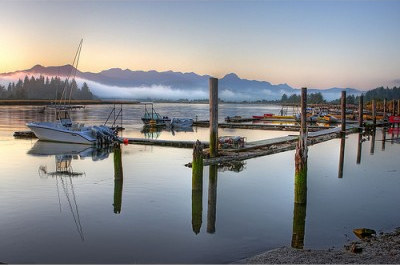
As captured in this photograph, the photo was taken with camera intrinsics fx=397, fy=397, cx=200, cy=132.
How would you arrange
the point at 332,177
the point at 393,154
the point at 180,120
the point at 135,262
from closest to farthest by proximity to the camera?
the point at 135,262, the point at 332,177, the point at 393,154, the point at 180,120

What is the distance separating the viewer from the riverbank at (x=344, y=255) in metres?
10.1

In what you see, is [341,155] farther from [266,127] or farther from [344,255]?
[266,127]

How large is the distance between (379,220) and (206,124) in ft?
166

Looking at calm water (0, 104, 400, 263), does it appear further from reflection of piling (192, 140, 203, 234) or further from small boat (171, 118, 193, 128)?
small boat (171, 118, 193, 128)

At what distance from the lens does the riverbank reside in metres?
10.1

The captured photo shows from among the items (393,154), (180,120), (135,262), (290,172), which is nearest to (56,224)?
(135,262)

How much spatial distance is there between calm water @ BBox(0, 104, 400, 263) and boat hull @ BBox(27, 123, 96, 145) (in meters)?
8.56

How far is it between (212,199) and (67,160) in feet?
50.6

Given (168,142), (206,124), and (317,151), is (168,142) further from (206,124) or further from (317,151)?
(206,124)

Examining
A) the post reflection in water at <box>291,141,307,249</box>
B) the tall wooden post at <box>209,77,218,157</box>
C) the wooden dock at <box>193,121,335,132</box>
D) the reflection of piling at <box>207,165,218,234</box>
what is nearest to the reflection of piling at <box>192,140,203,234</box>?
the reflection of piling at <box>207,165,218,234</box>

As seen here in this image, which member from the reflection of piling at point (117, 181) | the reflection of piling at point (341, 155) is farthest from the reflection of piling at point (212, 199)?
the reflection of piling at point (341, 155)

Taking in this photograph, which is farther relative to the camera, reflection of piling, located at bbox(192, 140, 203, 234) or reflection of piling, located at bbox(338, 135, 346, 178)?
reflection of piling, located at bbox(338, 135, 346, 178)

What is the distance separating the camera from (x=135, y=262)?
11.1m

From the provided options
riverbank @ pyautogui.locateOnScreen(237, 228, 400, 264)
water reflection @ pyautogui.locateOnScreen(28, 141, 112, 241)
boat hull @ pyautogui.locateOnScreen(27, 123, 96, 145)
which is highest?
boat hull @ pyautogui.locateOnScreen(27, 123, 96, 145)
